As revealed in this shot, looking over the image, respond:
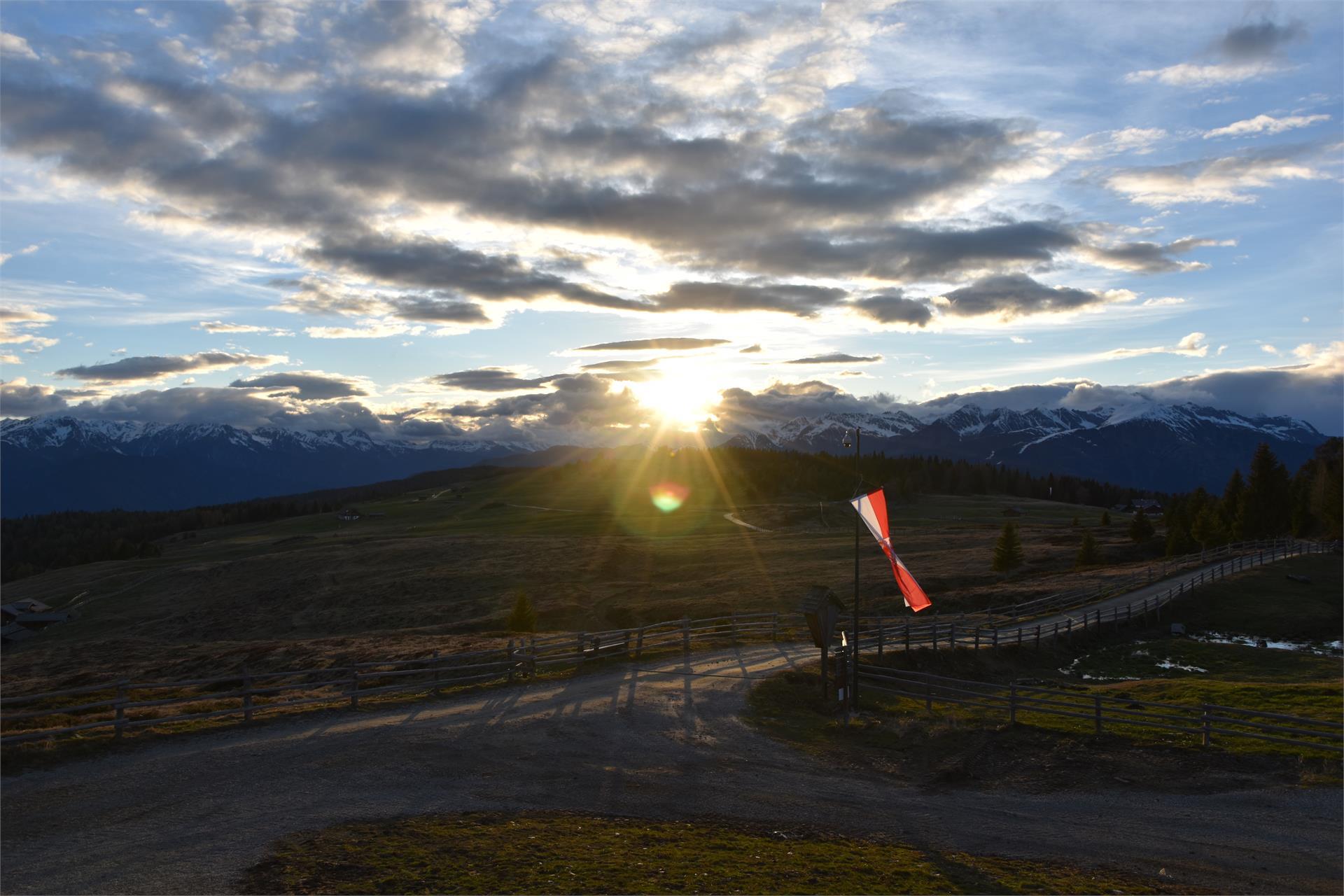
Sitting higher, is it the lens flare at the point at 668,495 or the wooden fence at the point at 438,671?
the lens flare at the point at 668,495

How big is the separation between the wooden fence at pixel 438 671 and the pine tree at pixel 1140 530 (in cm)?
2856

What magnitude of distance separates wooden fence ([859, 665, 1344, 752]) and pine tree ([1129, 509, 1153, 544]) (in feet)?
212

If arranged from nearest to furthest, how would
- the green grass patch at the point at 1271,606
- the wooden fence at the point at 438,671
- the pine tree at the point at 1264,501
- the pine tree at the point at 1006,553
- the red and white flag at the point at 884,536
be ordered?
the wooden fence at the point at 438,671 < the red and white flag at the point at 884,536 < the green grass patch at the point at 1271,606 < the pine tree at the point at 1006,553 < the pine tree at the point at 1264,501

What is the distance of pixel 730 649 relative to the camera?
1554 inches

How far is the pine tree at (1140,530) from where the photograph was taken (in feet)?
282

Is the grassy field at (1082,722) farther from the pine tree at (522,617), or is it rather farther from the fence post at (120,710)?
the pine tree at (522,617)

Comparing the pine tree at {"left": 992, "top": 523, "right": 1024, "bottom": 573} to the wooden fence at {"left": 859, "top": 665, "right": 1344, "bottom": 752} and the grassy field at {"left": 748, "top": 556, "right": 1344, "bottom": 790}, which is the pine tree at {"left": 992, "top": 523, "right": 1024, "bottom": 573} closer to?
the grassy field at {"left": 748, "top": 556, "right": 1344, "bottom": 790}

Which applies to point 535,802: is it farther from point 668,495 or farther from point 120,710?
point 668,495

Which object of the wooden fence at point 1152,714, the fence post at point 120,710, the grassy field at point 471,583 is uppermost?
the fence post at point 120,710

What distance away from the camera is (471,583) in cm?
7788

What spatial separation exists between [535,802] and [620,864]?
406cm

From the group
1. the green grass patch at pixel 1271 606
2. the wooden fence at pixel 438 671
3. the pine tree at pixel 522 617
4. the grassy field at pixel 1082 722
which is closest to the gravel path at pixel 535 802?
the grassy field at pixel 1082 722

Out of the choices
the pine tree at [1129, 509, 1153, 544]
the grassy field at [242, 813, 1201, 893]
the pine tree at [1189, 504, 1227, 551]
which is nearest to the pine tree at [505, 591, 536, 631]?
the grassy field at [242, 813, 1201, 893]

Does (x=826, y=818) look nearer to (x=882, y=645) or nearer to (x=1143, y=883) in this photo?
→ (x=1143, y=883)
